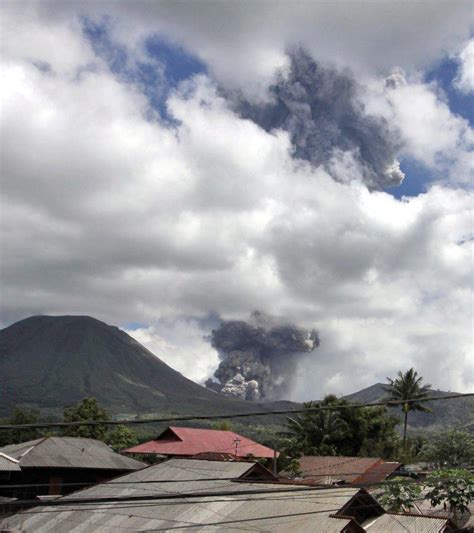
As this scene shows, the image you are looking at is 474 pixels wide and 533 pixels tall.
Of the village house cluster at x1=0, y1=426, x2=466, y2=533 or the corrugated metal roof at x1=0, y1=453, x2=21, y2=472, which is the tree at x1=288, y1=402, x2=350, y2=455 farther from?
the corrugated metal roof at x1=0, y1=453, x2=21, y2=472

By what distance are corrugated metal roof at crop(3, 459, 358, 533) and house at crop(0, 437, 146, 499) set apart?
1729 cm

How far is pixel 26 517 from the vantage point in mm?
34250

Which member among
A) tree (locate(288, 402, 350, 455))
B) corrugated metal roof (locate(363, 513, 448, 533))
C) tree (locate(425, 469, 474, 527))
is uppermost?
tree (locate(288, 402, 350, 455))

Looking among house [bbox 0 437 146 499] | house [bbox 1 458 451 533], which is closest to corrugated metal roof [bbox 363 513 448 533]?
house [bbox 1 458 451 533]

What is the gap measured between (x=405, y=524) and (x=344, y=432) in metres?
46.5

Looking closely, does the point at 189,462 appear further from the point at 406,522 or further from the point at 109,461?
the point at 109,461

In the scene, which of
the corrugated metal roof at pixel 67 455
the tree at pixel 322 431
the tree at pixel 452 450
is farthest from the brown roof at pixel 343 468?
the corrugated metal roof at pixel 67 455

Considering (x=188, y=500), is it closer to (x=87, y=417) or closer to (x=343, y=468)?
(x=343, y=468)

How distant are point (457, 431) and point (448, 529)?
126ft

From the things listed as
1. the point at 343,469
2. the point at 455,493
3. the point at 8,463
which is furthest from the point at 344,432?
the point at 8,463

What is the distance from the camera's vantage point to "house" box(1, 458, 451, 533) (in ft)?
86.4

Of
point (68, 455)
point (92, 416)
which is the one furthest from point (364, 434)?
point (68, 455)

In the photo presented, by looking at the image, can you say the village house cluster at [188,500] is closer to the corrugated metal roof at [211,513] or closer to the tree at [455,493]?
the corrugated metal roof at [211,513]

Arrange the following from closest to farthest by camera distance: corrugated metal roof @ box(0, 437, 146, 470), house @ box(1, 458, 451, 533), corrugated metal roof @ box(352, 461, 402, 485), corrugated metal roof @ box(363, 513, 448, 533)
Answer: house @ box(1, 458, 451, 533)
corrugated metal roof @ box(363, 513, 448, 533)
corrugated metal roof @ box(0, 437, 146, 470)
corrugated metal roof @ box(352, 461, 402, 485)
